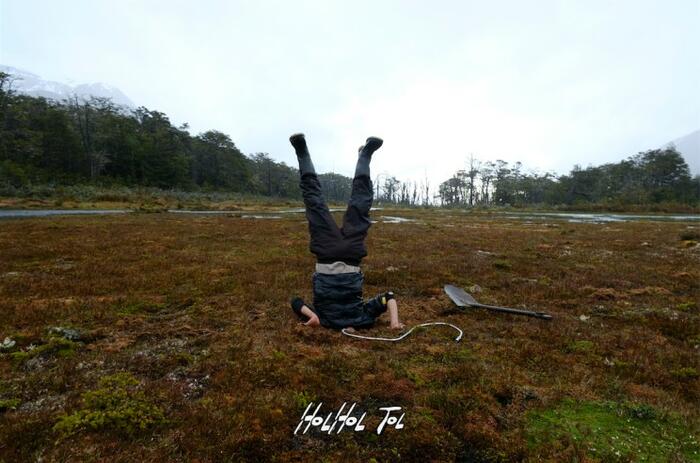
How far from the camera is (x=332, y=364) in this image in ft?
17.9

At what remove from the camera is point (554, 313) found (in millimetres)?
8273

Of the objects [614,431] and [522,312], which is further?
[522,312]

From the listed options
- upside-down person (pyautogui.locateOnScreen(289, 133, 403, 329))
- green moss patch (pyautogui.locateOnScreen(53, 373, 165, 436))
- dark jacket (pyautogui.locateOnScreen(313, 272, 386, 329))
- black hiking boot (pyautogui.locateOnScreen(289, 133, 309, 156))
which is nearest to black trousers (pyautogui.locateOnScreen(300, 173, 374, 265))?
upside-down person (pyautogui.locateOnScreen(289, 133, 403, 329))

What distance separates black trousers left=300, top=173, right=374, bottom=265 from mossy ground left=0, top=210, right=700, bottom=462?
155 cm

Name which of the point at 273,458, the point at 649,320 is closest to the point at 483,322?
the point at 649,320

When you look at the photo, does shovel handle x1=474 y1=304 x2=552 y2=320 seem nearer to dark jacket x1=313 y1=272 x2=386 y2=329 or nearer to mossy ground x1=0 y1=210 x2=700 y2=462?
mossy ground x1=0 y1=210 x2=700 y2=462

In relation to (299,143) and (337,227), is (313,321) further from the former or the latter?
(299,143)

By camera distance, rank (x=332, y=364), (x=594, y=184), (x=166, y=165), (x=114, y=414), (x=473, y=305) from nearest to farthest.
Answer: (x=114, y=414), (x=332, y=364), (x=473, y=305), (x=166, y=165), (x=594, y=184)

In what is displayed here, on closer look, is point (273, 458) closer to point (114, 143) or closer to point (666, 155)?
point (114, 143)

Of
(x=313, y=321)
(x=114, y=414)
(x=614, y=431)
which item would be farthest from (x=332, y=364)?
(x=614, y=431)

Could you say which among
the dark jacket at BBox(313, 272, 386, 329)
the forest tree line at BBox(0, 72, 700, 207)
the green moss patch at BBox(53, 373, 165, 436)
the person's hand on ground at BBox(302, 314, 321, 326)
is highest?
the forest tree line at BBox(0, 72, 700, 207)

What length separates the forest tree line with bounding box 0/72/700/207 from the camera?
2889 inches

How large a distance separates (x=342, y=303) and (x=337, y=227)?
5.06 feet

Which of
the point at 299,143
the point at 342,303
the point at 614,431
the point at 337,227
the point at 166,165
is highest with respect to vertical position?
the point at 166,165
